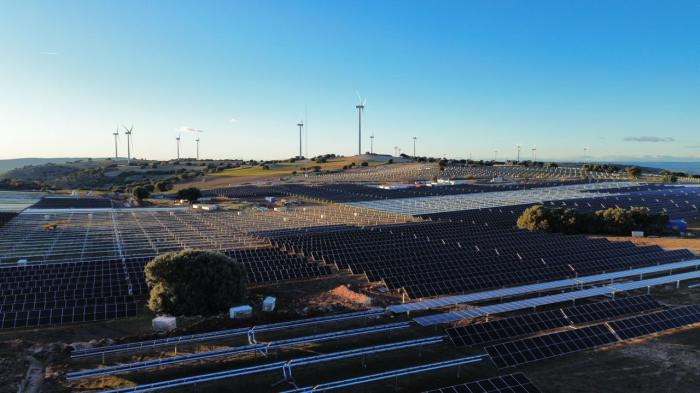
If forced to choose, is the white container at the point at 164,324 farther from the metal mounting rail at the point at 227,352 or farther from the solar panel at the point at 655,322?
the solar panel at the point at 655,322

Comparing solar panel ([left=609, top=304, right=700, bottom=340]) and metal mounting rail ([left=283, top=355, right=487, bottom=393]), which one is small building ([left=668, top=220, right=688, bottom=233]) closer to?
solar panel ([left=609, top=304, right=700, bottom=340])

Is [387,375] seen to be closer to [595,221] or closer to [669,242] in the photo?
[669,242]

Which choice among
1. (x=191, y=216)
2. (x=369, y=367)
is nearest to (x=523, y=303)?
(x=369, y=367)

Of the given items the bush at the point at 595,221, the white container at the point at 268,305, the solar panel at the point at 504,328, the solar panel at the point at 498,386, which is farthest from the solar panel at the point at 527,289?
the bush at the point at 595,221

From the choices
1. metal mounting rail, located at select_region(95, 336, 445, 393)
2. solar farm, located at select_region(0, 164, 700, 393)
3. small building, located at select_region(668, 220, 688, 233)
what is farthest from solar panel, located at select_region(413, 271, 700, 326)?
small building, located at select_region(668, 220, 688, 233)

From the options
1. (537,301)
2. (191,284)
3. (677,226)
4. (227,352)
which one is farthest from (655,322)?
(677,226)

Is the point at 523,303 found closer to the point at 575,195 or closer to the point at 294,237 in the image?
the point at 294,237
